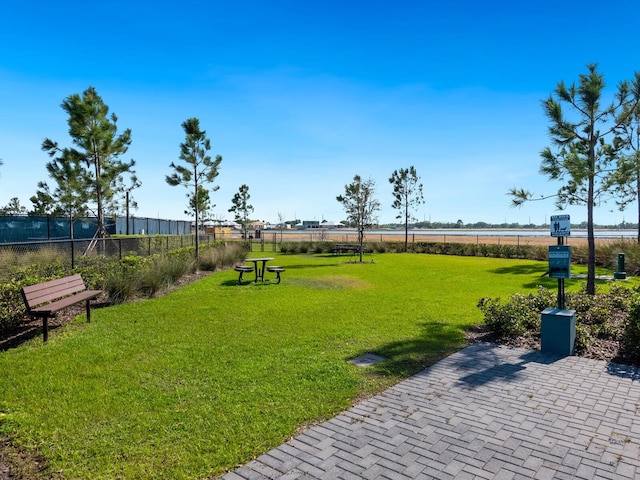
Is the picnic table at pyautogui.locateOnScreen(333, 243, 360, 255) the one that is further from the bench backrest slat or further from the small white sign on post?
the small white sign on post

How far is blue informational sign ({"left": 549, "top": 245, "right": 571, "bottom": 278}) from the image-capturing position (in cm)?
600

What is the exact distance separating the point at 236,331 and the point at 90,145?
39.1 feet

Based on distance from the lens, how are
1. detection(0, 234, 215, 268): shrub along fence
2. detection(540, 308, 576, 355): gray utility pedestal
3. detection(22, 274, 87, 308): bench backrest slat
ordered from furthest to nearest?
1. detection(0, 234, 215, 268): shrub along fence
2. detection(22, 274, 87, 308): bench backrest slat
3. detection(540, 308, 576, 355): gray utility pedestal

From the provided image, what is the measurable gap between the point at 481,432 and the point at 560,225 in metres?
4.10

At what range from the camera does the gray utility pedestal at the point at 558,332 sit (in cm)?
582

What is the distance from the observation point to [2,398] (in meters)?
4.34

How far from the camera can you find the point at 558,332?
5.89 metres

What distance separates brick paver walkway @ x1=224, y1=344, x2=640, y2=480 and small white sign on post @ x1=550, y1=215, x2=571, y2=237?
2.10 m

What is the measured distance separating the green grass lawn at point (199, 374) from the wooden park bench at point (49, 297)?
48cm

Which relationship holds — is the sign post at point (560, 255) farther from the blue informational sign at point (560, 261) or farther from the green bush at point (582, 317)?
the green bush at point (582, 317)

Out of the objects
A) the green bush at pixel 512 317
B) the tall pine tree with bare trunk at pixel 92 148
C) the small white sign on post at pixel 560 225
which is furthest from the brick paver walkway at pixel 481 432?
the tall pine tree with bare trunk at pixel 92 148

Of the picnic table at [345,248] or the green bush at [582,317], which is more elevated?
the picnic table at [345,248]

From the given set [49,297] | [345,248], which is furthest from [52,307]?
[345,248]

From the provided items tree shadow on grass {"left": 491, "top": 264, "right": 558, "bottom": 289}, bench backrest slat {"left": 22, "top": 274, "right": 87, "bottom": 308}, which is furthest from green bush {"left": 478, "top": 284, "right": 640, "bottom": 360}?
bench backrest slat {"left": 22, "top": 274, "right": 87, "bottom": 308}
